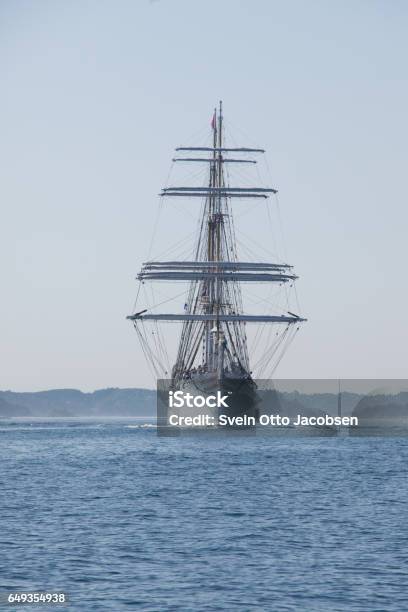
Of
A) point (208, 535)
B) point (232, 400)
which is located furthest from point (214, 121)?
point (208, 535)

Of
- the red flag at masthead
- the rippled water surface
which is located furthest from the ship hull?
the rippled water surface

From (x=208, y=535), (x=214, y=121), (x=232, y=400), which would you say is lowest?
(x=208, y=535)

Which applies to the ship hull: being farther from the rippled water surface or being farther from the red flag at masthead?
the rippled water surface

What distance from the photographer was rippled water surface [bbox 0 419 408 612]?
29047 mm

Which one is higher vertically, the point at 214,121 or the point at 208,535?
the point at 214,121

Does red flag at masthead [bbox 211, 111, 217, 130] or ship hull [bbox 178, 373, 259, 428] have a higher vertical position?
red flag at masthead [bbox 211, 111, 217, 130]

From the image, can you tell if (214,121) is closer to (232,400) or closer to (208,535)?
(232,400)

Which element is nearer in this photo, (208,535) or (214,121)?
(208,535)

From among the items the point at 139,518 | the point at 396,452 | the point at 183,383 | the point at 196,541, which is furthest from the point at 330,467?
the point at 183,383

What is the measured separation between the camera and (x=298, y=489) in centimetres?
5400

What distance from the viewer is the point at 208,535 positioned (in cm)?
3797

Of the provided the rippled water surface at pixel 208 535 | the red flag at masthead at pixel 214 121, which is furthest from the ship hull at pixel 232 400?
the rippled water surface at pixel 208 535

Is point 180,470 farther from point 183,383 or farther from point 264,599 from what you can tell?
point 183,383

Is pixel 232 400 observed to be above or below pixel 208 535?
above
